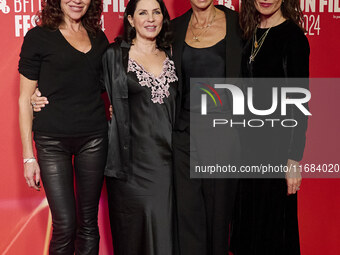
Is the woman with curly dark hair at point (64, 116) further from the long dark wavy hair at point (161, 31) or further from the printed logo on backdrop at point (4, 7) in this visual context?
the printed logo on backdrop at point (4, 7)

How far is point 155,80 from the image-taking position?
2.24 meters

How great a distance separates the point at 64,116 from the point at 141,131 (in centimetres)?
39

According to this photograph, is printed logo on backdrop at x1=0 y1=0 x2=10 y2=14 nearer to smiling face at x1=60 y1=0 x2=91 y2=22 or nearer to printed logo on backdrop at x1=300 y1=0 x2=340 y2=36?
smiling face at x1=60 y1=0 x2=91 y2=22

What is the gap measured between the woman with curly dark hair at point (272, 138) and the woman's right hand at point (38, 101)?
3.35ft

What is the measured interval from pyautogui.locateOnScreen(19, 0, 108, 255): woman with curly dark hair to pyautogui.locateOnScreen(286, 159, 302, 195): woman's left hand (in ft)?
3.08

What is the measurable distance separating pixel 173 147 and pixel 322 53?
1331 millimetres

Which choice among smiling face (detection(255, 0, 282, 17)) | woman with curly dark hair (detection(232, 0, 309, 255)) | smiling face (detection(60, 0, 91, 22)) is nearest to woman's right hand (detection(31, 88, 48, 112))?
smiling face (detection(60, 0, 91, 22))

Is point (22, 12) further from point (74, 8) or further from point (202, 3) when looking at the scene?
point (202, 3)

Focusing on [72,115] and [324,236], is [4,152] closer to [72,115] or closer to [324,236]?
[72,115]

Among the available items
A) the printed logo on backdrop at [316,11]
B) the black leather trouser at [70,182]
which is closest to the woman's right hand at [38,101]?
the black leather trouser at [70,182]

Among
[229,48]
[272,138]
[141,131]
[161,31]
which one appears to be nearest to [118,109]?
[141,131]

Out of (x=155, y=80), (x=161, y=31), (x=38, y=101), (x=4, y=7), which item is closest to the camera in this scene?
(x=38, y=101)

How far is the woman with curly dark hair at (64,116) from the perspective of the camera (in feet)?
6.98

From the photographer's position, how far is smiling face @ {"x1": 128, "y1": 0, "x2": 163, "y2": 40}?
2.25 meters
